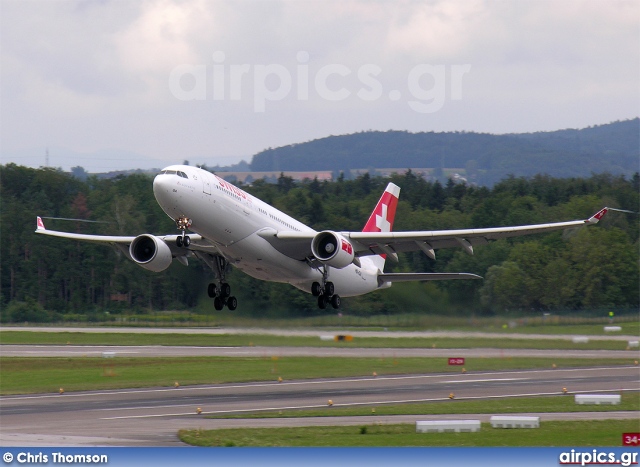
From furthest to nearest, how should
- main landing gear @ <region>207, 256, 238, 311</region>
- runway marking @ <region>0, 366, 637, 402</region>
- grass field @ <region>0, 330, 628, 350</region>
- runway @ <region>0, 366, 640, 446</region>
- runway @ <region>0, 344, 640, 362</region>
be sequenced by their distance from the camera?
runway @ <region>0, 344, 640, 362</region>, grass field @ <region>0, 330, 628, 350</region>, runway marking @ <region>0, 366, 637, 402</region>, main landing gear @ <region>207, 256, 238, 311</region>, runway @ <region>0, 366, 640, 446</region>

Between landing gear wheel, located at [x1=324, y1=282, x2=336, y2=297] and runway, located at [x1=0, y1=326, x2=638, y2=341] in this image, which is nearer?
landing gear wheel, located at [x1=324, y1=282, x2=336, y2=297]

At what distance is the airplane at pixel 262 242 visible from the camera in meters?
29.3

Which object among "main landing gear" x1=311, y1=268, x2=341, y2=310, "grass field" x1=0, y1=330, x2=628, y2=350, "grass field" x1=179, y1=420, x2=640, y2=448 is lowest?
"grass field" x1=179, y1=420, x2=640, y2=448

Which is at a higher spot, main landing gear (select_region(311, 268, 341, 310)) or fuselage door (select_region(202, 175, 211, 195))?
fuselage door (select_region(202, 175, 211, 195))

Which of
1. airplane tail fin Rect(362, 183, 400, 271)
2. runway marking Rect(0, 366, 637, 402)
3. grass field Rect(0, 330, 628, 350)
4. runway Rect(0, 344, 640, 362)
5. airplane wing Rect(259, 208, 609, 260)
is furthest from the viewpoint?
runway Rect(0, 344, 640, 362)

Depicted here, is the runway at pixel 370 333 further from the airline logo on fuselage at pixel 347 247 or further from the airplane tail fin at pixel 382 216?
the airline logo on fuselage at pixel 347 247

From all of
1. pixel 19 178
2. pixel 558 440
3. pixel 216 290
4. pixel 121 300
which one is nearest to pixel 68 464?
pixel 558 440

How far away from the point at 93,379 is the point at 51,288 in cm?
3867

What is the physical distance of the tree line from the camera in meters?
42.1

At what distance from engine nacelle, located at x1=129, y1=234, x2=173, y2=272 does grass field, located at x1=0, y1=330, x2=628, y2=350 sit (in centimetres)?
616

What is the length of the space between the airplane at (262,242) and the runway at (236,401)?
156 inches

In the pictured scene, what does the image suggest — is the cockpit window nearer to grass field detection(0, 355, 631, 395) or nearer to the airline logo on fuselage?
the airline logo on fuselage

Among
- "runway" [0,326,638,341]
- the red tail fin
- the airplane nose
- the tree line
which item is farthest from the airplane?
the tree line

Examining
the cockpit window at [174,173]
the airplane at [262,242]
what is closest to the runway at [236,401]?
the airplane at [262,242]
